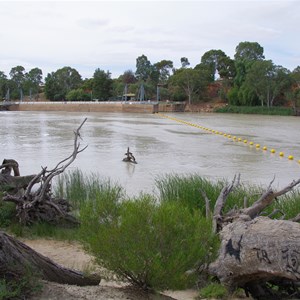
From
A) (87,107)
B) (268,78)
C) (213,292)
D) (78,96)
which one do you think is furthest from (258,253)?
(78,96)

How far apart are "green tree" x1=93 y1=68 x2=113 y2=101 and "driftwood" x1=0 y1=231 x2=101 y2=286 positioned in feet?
337

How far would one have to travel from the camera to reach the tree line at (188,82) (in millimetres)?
77812

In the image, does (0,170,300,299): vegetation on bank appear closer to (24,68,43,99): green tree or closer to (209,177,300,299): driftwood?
(209,177,300,299): driftwood

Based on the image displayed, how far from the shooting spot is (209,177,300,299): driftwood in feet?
13.7

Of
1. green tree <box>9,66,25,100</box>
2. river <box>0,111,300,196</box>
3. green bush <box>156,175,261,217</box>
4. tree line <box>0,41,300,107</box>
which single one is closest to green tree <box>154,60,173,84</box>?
tree line <box>0,41,300,107</box>

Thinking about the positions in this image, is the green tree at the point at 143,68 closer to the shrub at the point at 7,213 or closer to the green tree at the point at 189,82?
the green tree at the point at 189,82

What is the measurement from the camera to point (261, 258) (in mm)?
4281

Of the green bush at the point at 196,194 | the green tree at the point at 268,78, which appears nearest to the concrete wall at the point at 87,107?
the green tree at the point at 268,78

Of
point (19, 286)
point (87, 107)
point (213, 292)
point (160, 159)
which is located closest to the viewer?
point (19, 286)

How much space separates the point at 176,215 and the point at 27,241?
328 centimetres

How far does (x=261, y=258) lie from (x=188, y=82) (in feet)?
301

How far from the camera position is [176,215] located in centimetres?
421

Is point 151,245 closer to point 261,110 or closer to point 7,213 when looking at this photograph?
point 7,213

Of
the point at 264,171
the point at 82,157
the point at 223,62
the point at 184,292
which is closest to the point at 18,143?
the point at 82,157
